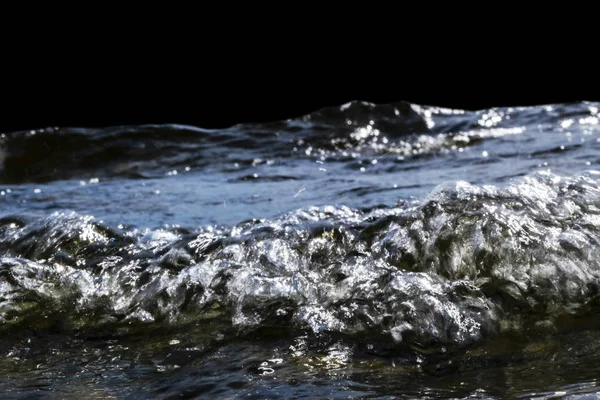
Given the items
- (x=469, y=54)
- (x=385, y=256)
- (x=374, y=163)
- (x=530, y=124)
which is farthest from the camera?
(x=469, y=54)

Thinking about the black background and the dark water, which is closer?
the dark water

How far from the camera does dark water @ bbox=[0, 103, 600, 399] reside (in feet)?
4.72

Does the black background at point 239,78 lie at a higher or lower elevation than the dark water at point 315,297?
higher

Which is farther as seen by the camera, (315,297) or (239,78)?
(239,78)

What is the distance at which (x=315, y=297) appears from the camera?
175cm

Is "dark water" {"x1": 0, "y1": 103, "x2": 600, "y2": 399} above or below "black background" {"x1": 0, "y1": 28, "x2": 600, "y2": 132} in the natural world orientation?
below

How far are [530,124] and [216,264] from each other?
2.69m

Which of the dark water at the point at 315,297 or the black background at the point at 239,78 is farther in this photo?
the black background at the point at 239,78

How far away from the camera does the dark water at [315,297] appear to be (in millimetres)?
1439

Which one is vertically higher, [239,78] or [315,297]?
[239,78]

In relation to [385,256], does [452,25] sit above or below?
above

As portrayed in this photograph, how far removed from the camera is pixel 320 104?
7.34 meters

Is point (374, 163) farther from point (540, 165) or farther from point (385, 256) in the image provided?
point (385, 256)

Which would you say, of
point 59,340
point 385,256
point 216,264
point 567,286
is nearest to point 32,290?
point 59,340
